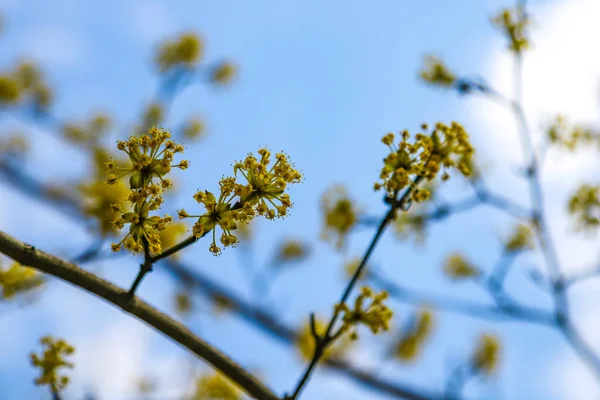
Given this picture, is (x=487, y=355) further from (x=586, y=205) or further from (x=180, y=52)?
(x=180, y=52)

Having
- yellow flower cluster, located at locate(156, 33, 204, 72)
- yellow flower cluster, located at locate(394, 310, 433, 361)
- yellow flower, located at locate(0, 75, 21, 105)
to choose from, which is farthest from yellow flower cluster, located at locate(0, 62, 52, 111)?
yellow flower cluster, located at locate(394, 310, 433, 361)

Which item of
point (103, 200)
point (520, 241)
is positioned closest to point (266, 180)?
point (103, 200)

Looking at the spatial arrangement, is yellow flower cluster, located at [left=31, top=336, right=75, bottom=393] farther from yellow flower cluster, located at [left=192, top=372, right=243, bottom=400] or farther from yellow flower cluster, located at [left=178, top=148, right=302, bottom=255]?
yellow flower cluster, located at [left=192, top=372, right=243, bottom=400]

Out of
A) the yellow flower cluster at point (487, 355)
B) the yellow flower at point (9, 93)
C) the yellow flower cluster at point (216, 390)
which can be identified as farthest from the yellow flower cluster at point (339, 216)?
the yellow flower at point (9, 93)

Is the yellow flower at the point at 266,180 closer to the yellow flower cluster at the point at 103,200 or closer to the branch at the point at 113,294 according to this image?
the branch at the point at 113,294

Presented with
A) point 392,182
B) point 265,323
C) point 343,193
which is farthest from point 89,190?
point 265,323

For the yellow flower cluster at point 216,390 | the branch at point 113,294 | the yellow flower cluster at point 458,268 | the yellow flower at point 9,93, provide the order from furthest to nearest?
the yellow flower at point 9,93 < the yellow flower cluster at point 458,268 < the yellow flower cluster at point 216,390 < the branch at point 113,294
